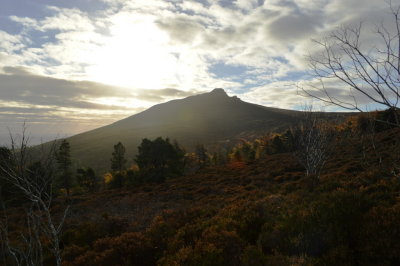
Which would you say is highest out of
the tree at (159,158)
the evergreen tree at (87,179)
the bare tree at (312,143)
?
the bare tree at (312,143)

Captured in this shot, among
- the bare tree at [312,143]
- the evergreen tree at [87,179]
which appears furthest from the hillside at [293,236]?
the evergreen tree at [87,179]

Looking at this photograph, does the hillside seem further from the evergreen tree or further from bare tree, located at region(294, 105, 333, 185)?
the evergreen tree

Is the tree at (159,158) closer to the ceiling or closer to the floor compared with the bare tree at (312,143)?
closer to the floor

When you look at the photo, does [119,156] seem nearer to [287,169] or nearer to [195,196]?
[195,196]

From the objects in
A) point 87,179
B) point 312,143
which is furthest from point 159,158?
point 312,143

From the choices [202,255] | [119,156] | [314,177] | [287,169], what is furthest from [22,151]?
[119,156]

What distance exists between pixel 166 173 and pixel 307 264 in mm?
42422

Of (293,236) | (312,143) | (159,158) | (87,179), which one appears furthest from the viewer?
(159,158)

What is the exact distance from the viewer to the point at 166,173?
46125mm

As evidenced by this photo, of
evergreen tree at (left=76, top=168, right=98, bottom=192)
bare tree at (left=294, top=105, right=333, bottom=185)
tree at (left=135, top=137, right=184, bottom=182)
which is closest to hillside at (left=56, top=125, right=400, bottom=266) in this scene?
bare tree at (left=294, top=105, right=333, bottom=185)

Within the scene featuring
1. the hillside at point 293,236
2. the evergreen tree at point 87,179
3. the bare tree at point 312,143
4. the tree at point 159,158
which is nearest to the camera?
the hillside at point 293,236

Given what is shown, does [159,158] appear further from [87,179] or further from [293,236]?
[293,236]

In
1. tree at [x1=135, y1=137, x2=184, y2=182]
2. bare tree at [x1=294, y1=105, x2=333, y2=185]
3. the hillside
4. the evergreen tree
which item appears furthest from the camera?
tree at [x1=135, y1=137, x2=184, y2=182]

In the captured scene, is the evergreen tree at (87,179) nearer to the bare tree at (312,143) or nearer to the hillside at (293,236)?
the hillside at (293,236)
